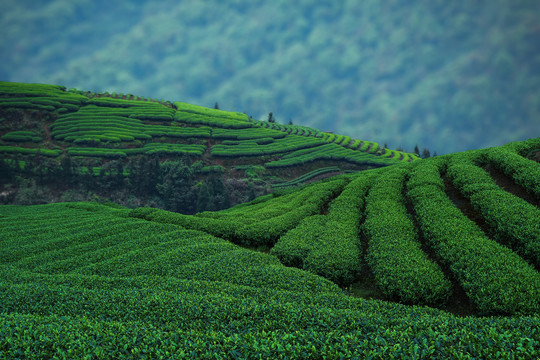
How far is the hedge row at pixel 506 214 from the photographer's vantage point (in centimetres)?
1224

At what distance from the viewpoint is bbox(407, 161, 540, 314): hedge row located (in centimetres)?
931

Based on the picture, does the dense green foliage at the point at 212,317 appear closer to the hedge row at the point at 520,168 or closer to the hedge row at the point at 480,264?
the hedge row at the point at 480,264

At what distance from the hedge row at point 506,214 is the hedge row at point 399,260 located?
3595 mm

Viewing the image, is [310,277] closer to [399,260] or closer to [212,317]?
[399,260]

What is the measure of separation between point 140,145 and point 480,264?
4053 inches

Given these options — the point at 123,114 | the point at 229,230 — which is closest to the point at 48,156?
the point at 123,114

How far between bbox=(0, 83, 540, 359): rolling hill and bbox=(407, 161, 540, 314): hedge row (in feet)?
0.19

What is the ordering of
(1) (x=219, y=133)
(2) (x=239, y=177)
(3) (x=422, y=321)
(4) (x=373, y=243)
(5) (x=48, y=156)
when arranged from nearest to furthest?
(3) (x=422, y=321) < (4) (x=373, y=243) < (5) (x=48, y=156) < (2) (x=239, y=177) < (1) (x=219, y=133)

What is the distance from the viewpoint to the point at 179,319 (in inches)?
348

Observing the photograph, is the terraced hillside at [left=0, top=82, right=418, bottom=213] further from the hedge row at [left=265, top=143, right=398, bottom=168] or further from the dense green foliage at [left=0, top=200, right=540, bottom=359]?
the dense green foliage at [left=0, top=200, right=540, bottom=359]

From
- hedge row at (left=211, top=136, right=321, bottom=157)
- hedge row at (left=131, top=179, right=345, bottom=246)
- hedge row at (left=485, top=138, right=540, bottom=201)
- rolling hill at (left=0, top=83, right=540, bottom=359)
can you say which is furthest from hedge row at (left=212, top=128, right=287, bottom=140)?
hedge row at (left=485, top=138, right=540, bottom=201)

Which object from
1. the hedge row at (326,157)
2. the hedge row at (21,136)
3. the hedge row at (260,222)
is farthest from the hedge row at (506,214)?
the hedge row at (21,136)

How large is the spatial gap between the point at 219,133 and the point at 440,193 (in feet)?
329

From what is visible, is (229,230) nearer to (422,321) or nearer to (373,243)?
(373,243)
